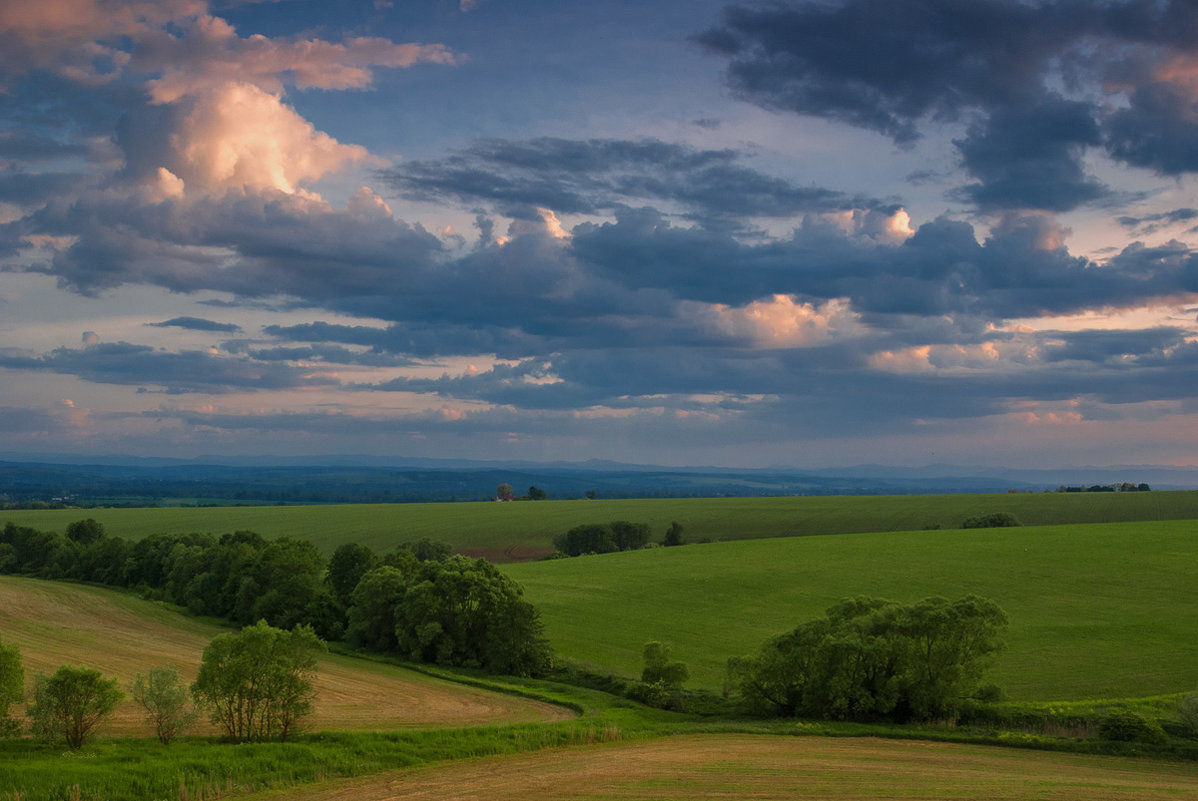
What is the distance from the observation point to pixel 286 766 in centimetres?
3228

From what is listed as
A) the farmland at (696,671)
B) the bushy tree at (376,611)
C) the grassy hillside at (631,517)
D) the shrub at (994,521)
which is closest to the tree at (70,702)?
the farmland at (696,671)

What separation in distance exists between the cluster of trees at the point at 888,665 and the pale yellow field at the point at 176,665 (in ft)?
41.0

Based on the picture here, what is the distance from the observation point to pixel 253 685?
1457 inches

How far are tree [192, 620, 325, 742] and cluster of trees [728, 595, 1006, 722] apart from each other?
78.0 ft

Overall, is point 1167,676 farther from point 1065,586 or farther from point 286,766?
point 286,766

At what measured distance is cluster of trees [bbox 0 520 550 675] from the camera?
211ft

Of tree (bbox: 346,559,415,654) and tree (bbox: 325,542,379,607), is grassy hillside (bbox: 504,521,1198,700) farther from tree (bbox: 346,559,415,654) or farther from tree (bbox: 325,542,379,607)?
tree (bbox: 325,542,379,607)

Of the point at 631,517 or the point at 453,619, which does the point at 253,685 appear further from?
the point at 631,517

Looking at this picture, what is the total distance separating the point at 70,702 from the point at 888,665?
124 feet

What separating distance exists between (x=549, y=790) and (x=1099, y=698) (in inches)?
1372

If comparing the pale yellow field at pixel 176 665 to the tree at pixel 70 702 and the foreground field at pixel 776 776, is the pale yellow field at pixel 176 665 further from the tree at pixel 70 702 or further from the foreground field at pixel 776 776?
the foreground field at pixel 776 776

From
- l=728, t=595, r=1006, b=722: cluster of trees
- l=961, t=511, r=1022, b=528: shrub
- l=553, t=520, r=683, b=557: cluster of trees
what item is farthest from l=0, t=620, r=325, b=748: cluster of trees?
l=961, t=511, r=1022, b=528: shrub

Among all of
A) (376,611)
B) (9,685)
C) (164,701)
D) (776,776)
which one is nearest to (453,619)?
(376,611)

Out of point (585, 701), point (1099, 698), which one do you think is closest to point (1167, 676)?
point (1099, 698)
